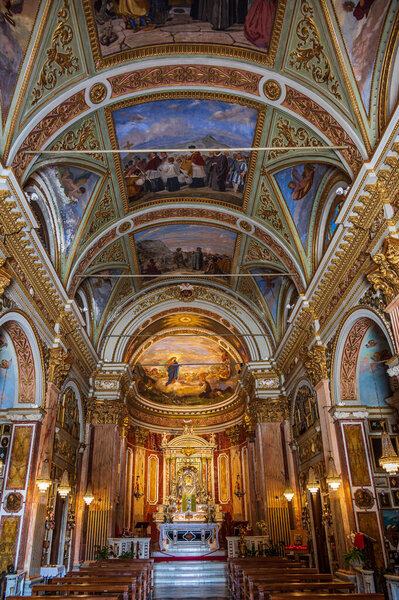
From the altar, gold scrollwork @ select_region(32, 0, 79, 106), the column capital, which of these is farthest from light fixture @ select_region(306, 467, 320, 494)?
gold scrollwork @ select_region(32, 0, 79, 106)

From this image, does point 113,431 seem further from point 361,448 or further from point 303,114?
Answer: point 303,114

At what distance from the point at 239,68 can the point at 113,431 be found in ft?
48.8

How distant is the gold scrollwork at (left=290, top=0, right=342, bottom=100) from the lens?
10258 mm

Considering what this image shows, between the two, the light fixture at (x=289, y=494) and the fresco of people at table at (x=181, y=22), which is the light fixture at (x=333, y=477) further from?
the fresco of people at table at (x=181, y=22)

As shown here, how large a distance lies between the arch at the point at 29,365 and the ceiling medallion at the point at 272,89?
8.76 m

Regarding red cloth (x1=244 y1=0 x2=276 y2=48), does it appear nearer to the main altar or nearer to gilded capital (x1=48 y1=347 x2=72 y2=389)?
gilded capital (x1=48 y1=347 x2=72 y2=389)

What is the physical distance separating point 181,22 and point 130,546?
17749 mm

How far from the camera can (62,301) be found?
48.8 ft

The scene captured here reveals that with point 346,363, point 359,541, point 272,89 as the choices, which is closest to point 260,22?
point 272,89

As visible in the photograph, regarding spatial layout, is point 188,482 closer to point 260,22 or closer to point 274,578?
point 274,578

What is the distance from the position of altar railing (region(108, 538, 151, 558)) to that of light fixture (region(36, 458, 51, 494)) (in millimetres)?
6813

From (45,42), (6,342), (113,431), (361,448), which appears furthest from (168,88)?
(113,431)

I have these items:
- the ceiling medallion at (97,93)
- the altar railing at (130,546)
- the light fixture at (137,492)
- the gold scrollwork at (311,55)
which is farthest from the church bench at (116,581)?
the light fixture at (137,492)

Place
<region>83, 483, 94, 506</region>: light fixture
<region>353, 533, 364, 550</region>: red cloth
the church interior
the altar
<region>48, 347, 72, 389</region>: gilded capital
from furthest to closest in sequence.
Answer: the altar
<region>83, 483, 94, 506</region>: light fixture
<region>48, 347, 72, 389</region>: gilded capital
<region>353, 533, 364, 550</region>: red cloth
the church interior
